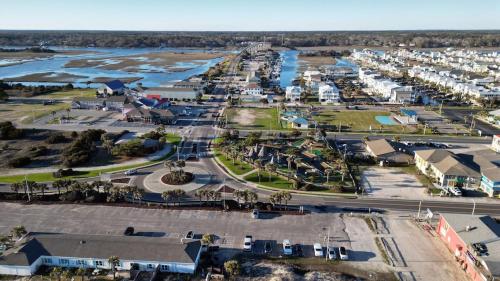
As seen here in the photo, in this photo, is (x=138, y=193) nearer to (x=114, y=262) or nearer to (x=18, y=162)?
(x=114, y=262)

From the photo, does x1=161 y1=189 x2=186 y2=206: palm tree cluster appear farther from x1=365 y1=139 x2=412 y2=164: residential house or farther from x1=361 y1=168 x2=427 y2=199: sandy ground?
x1=365 y1=139 x2=412 y2=164: residential house

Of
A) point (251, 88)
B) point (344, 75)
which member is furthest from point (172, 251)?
point (344, 75)

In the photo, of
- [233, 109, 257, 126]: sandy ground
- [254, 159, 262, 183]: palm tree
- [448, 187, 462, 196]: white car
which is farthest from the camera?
[233, 109, 257, 126]: sandy ground

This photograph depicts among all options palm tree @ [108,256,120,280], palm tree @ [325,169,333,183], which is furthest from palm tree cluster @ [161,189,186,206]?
palm tree @ [325,169,333,183]

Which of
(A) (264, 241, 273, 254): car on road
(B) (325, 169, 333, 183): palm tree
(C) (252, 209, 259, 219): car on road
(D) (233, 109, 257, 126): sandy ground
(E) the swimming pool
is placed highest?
(E) the swimming pool

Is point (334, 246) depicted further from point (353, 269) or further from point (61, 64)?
point (61, 64)

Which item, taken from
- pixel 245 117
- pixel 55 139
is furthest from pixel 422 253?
pixel 55 139
